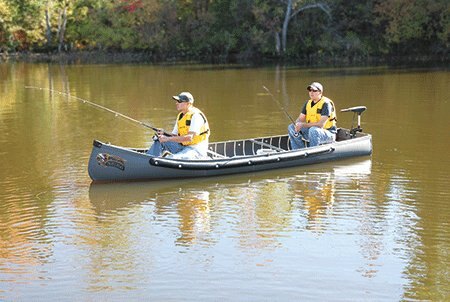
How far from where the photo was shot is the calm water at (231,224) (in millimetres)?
7473

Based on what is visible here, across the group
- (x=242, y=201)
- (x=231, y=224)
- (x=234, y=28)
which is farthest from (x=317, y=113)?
(x=234, y=28)

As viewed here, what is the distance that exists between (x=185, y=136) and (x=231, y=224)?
2385 millimetres

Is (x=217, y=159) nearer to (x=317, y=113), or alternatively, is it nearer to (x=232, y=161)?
(x=232, y=161)

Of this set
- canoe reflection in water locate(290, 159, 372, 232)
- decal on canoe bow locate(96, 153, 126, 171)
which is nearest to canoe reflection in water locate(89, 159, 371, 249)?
canoe reflection in water locate(290, 159, 372, 232)

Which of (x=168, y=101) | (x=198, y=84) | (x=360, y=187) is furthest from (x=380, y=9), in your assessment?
(x=360, y=187)

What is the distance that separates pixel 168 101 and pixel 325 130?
36.2 ft

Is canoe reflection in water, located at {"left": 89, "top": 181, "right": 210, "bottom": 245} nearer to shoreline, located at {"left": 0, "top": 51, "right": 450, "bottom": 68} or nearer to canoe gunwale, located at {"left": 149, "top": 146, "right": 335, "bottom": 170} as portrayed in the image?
canoe gunwale, located at {"left": 149, "top": 146, "right": 335, "bottom": 170}

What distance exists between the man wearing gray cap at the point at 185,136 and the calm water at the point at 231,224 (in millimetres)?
479

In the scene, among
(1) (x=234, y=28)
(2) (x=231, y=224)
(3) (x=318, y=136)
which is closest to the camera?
(2) (x=231, y=224)

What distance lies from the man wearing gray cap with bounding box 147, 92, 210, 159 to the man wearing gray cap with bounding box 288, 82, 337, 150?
185 cm

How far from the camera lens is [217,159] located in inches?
459

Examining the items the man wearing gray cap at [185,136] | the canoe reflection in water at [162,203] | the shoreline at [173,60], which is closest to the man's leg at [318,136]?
the man wearing gray cap at [185,136]

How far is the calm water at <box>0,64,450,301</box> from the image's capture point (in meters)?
7.47

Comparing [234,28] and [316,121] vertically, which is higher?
[234,28]
